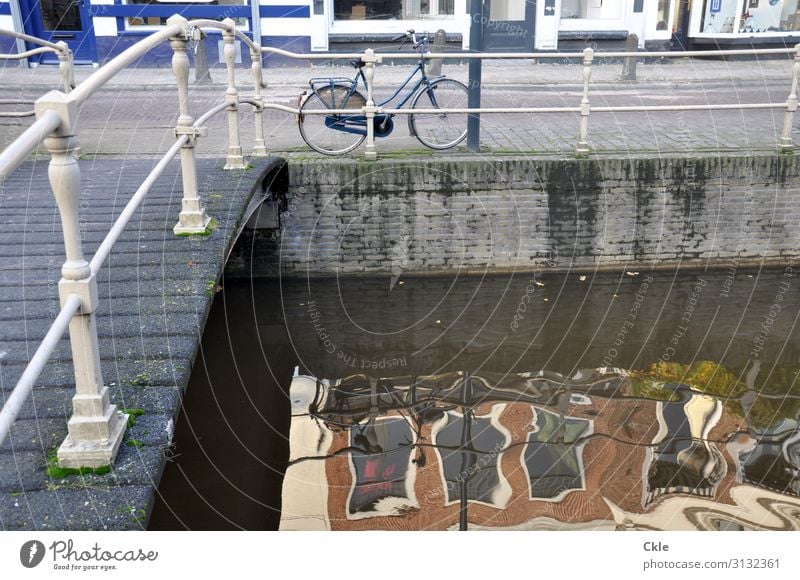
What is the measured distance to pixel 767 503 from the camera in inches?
170

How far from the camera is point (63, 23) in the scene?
1585 cm

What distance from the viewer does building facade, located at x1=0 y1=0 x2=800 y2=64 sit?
1564 centimetres

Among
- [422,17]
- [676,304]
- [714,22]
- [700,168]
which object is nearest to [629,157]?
[700,168]

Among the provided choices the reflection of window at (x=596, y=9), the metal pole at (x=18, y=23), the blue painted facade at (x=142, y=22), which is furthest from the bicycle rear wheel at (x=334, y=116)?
the reflection of window at (x=596, y=9)

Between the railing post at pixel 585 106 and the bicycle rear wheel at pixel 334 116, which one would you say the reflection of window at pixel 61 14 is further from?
the railing post at pixel 585 106

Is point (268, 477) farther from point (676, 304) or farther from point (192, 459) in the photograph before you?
point (676, 304)

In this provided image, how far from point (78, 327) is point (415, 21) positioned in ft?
49.4

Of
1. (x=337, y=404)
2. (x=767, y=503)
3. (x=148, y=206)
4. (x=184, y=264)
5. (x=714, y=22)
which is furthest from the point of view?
(x=714, y=22)

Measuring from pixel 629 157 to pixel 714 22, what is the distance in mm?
11569

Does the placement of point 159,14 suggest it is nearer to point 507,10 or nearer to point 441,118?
point 507,10

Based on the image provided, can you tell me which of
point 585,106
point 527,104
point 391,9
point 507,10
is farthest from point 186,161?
point 507,10

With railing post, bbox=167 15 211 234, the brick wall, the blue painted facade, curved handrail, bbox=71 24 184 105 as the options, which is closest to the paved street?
the brick wall

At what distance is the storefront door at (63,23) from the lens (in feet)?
51.2

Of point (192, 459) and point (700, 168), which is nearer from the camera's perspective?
point (192, 459)
